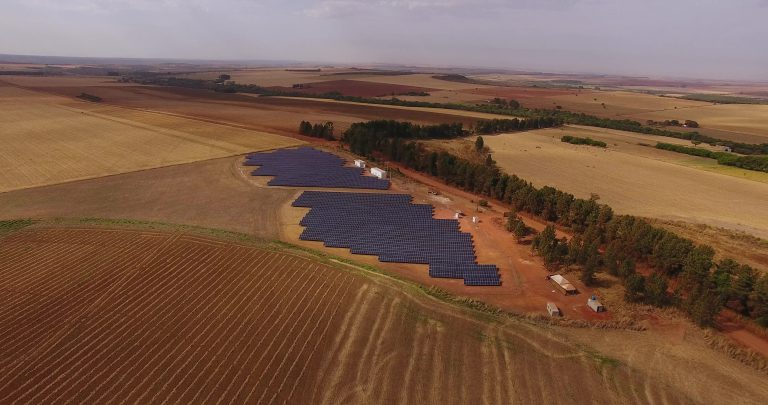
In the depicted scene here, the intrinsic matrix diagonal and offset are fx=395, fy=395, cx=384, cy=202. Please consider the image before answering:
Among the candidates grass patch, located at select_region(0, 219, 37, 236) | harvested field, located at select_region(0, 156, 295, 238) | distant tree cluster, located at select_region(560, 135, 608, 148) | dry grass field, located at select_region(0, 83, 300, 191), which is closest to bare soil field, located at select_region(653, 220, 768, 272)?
harvested field, located at select_region(0, 156, 295, 238)

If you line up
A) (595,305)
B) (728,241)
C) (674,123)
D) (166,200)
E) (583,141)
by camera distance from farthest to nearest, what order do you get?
1. (674,123)
2. (583,141)
3. (166,200)
4. (728,241)
5. (595,305)

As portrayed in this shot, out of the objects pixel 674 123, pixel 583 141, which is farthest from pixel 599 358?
pixel 674 123

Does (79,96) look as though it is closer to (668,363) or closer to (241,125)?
(241,125)

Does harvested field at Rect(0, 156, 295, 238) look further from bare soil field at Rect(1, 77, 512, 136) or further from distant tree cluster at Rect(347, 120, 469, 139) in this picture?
bare soil field at Rect(1, 77, 512, 136)

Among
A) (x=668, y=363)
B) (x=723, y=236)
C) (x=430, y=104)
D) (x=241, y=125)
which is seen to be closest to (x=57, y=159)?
(x=241, y=125)

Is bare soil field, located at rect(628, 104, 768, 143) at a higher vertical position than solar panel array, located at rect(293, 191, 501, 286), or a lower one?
higher

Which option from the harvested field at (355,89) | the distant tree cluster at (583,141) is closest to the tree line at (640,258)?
the distant tree cluster at (583,141)

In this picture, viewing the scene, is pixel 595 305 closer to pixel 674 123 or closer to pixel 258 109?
pixel 258 109
